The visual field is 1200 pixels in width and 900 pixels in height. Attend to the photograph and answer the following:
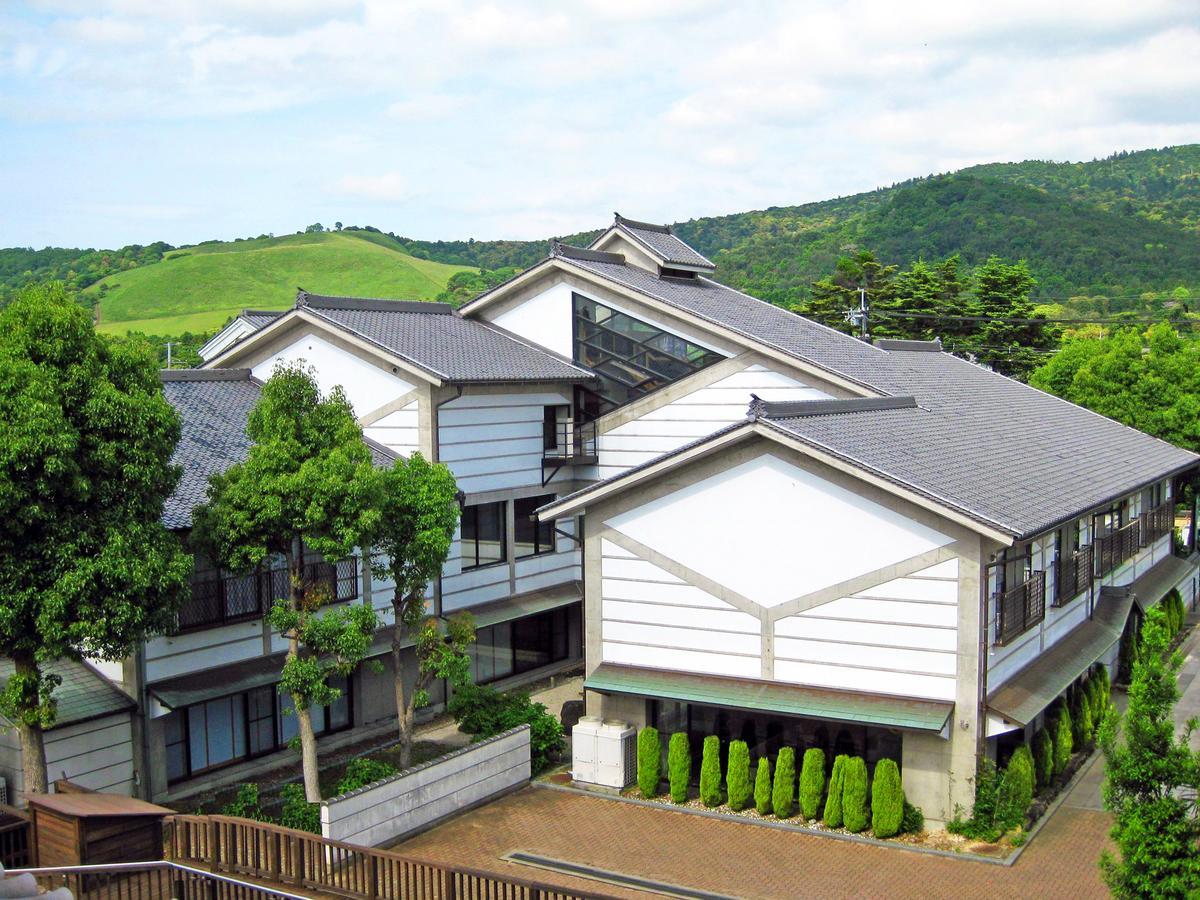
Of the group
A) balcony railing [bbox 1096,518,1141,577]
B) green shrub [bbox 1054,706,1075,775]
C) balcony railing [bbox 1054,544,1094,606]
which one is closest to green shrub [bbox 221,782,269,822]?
green shrub [bbox 1054,706,1075,775]

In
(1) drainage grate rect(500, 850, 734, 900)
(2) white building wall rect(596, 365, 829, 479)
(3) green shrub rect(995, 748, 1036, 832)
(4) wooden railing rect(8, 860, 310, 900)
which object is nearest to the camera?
(4) wooden railing rect(8, 860, 310, 900)

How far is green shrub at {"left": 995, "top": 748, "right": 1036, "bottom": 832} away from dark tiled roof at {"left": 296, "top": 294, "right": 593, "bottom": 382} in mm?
13412

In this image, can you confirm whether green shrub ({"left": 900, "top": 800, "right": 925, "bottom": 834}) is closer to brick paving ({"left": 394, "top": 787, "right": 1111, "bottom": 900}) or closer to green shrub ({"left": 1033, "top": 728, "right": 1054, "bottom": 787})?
brick paving ({"left": 394, "top": 787, "right": 1111, "bottom": 900})

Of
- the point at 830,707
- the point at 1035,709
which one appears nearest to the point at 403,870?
the point at 830,707

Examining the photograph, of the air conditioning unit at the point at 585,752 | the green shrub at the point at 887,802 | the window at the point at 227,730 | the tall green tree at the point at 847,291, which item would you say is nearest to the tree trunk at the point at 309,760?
the window at the point at 227,730

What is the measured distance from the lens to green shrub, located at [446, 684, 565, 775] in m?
21.9

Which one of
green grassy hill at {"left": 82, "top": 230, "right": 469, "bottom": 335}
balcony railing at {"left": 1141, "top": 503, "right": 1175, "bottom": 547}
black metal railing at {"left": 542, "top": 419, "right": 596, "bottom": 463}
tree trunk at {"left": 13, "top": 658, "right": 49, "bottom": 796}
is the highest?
green grassy hill at {"left": 82, "top": 230, "right": 469, "bottom": 335}

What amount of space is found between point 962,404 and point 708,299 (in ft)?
24.3

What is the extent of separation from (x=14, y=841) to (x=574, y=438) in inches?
634

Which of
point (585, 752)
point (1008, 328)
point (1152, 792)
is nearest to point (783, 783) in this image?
point (585, 752)

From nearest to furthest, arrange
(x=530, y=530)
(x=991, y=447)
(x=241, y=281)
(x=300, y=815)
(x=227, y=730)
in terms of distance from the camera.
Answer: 1. (x=300, y=815)
2. (x=227, y=730)
3. (x=991, y=447)
4. (x=530, y=530)
5. (x=241, y=281)

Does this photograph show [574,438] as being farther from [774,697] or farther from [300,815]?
[300,815]

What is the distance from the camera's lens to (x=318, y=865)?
16.8 m

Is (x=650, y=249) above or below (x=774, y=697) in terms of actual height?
above
